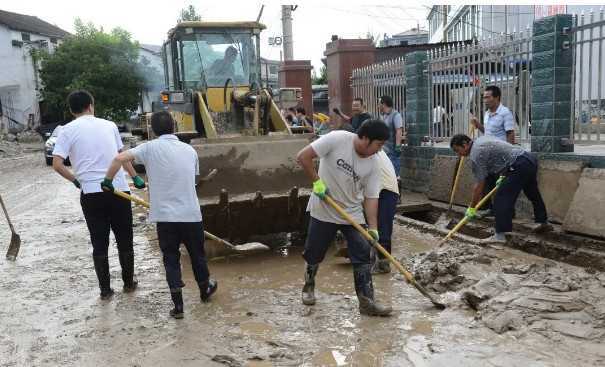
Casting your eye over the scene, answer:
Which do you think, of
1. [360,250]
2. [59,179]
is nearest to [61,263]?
[360,250]

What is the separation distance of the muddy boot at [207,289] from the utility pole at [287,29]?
15.3 metres

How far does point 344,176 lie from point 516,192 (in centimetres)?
274

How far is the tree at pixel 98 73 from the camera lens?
94.4ft

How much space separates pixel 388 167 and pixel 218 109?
3.75m

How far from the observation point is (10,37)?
32906mm

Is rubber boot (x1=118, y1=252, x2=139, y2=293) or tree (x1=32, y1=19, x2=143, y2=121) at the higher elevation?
tree (x1=32, y1=19, x2=143, y2=121)

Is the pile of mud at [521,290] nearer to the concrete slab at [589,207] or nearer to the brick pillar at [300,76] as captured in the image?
the concrete slab at [589,207]

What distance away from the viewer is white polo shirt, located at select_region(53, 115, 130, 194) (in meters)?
4.78

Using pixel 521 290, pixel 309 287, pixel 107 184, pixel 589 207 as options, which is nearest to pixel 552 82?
pixel 589 207

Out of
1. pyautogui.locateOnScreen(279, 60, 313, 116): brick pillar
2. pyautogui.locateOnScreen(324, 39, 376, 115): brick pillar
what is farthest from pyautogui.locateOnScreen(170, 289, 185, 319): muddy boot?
pyautogui.locateOnScreen(279, 60, 313, 116): brick pillar

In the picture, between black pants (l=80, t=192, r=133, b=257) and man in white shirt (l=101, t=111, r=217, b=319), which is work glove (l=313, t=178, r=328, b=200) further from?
black pants (l=80, t=192, r=133, b=257)

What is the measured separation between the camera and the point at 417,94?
9031mm

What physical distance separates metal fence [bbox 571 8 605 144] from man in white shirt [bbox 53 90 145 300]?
4871 mm

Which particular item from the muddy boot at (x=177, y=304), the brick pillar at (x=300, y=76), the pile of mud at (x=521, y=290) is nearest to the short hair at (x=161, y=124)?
the muddy boot at (x=177, y=304)
